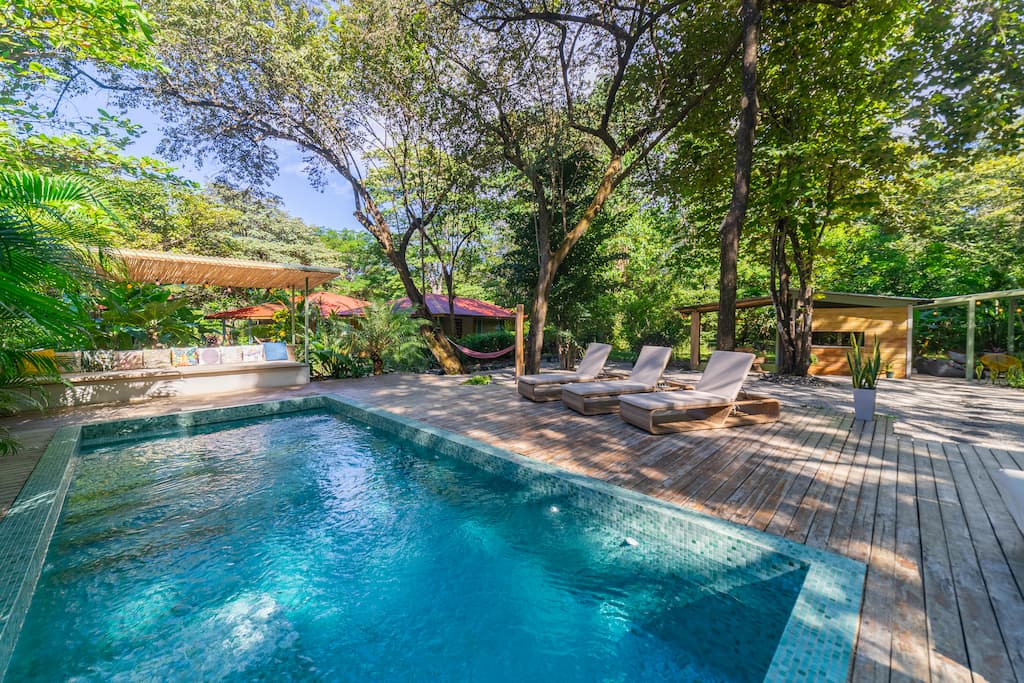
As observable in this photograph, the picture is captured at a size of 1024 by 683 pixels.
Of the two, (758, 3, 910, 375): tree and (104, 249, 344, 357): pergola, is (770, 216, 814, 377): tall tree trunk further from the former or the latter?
(104, 249, 344, 357): pergola

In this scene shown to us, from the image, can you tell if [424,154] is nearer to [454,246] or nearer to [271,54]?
[454,246]

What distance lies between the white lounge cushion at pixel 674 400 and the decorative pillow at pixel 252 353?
26.1ft

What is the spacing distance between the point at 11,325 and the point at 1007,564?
687 centimetres

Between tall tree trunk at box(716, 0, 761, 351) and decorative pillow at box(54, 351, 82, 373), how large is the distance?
10742 mm

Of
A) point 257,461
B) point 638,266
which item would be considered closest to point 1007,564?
point 257,461

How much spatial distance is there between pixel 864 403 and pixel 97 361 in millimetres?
12164

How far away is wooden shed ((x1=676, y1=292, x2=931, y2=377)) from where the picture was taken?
11.5 meters

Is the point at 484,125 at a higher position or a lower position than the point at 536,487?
higher

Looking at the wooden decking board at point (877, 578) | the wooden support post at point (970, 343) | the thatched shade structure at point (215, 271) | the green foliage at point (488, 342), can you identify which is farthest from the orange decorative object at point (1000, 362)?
the thatched shade structure at point (215, 271)

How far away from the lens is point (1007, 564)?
209cm

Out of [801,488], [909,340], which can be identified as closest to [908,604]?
[801,488]

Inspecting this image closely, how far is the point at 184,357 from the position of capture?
822 cm

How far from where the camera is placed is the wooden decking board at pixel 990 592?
1.47 m

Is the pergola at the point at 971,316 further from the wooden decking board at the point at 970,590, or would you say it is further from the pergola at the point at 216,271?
the pergola at the point at 216,271
